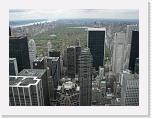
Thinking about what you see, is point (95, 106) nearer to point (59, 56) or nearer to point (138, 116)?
point (138, 116)

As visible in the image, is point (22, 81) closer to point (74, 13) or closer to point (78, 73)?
point (78, 73)

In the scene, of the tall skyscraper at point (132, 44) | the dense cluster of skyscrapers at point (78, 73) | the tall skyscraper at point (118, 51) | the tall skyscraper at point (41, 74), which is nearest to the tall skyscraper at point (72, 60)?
the dense cluster of skyscrapers at point (78, 73)

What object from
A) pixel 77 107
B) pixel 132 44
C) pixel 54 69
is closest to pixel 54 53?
pixel 54 69

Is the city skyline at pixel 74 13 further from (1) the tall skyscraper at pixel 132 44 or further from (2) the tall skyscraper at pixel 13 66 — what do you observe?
(2) the tall skyscraper at pixel 13 66

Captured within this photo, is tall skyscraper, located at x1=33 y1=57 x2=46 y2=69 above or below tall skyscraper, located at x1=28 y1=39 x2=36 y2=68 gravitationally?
below

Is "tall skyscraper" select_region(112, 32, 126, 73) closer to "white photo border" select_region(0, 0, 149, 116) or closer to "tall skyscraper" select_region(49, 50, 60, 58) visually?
"white photo border" select_region(0, 0, 149, 116)

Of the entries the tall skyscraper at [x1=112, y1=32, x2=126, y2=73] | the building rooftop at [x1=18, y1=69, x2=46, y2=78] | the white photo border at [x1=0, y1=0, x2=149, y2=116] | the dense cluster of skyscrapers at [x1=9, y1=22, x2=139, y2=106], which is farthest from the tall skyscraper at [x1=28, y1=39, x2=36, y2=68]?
the tall skyscraper at [x1=112, y1=32, x2=126, y2=73]
